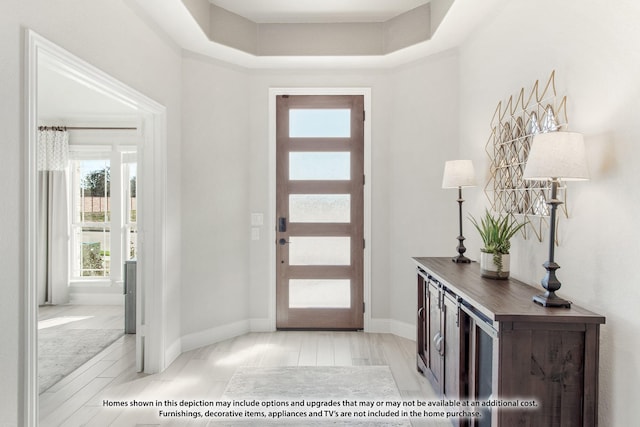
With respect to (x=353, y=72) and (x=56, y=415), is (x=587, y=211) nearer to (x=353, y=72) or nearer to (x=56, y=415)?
(x=353, y=72)

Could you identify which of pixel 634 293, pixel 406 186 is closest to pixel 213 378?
pixel 406 186

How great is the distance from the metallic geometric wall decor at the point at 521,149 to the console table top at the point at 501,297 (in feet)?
1.25

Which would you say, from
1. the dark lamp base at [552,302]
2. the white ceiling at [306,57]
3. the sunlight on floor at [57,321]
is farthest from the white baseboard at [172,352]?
the dark lamp base at [552,302]

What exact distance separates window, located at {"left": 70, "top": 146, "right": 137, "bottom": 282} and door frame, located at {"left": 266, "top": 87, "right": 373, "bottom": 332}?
237 centimetres

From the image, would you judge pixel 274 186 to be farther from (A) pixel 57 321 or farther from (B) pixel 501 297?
(A) pixel 57 321

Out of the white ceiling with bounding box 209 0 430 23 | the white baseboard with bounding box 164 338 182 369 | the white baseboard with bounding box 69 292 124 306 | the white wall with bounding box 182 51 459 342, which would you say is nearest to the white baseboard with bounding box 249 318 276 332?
the white wall with bounding box 182 51 459 342

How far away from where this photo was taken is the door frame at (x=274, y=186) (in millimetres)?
4016

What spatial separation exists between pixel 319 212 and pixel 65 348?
276cm

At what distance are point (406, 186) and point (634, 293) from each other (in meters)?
2.48

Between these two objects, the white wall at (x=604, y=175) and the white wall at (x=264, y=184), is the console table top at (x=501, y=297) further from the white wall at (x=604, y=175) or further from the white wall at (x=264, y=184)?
the white wall at (x=264, y=184)

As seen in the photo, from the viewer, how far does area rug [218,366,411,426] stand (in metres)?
2.44

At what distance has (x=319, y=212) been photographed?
4074 mm

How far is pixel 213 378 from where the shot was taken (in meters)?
3.01

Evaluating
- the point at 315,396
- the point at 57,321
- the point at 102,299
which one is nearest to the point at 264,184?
the point at 315,396
